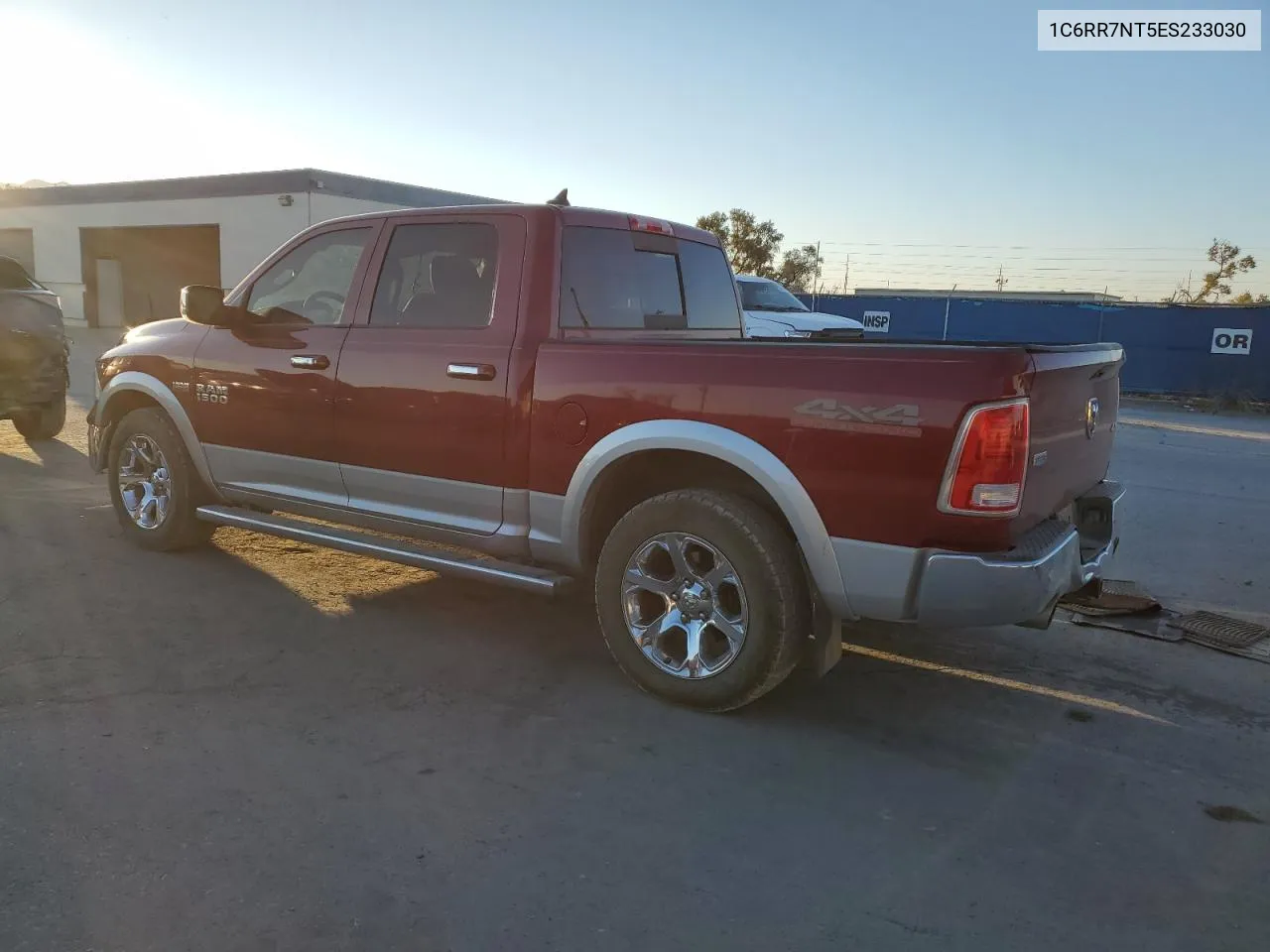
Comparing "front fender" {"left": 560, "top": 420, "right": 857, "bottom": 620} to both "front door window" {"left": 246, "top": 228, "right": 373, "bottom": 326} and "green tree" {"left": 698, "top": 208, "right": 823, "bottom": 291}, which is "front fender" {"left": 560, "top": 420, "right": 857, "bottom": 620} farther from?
"green tree" {"left": 698, "top": 208, "right": 823, "bottom": 291}

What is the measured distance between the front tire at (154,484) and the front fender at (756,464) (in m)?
3.00

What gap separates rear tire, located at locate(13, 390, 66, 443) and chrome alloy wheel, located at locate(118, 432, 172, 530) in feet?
14.2

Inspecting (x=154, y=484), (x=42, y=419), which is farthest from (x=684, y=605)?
(x=42, y=419)

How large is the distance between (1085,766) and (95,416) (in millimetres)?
5820

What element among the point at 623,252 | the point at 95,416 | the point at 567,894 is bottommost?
the point at 567,894

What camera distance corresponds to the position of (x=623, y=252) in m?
4.85

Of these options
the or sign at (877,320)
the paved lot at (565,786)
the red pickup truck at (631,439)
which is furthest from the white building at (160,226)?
the paved lot at (565,786)

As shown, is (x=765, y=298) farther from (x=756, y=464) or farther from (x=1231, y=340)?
(x=1231, y=340)

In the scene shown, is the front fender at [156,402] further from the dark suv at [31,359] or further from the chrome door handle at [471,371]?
the dark suv at [31,359]

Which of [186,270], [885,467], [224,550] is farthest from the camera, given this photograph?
[186,270]

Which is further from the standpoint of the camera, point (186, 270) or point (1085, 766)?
point (186, 270)

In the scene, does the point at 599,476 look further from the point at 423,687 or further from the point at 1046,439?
the point at 1046,439

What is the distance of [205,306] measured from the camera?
5.37 m

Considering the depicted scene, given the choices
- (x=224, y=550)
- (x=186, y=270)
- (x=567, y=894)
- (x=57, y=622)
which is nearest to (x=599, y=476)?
(x=567, y=894)
